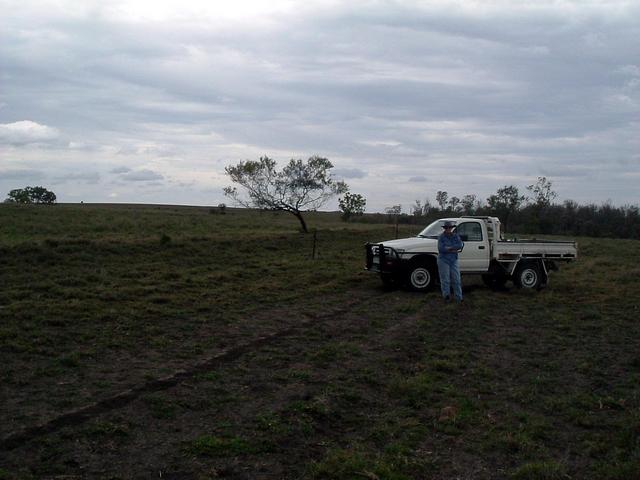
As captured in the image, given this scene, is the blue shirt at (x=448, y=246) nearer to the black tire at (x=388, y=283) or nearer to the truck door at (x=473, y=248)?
the truck door at (x=473, y=248)

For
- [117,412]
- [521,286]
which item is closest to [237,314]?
[117,412]

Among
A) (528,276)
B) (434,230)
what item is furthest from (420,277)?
(528,276)

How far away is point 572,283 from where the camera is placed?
57.7 feet

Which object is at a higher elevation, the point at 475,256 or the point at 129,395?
the point at 475,256

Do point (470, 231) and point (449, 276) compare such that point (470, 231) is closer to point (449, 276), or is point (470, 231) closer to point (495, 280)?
point (495, 280)

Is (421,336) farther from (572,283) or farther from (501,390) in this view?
(572,283)

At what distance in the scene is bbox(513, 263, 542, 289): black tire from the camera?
52.7ft

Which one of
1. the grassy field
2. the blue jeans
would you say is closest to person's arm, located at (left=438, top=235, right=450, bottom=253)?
the blue jeans

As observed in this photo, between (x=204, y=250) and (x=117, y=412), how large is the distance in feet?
51.0

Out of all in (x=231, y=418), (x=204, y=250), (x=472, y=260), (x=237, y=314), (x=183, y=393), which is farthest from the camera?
(x=204, y=250)

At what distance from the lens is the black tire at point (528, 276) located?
632 inches

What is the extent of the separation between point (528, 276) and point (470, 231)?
198cm

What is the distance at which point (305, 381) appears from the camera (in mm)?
7051

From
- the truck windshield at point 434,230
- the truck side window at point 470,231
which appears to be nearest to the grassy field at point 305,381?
the truck side window at point 470,231
